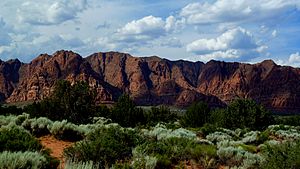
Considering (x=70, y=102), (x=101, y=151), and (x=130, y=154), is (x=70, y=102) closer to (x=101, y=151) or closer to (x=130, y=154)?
(x=130, y=154)

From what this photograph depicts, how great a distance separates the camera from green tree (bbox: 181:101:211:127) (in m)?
56.2

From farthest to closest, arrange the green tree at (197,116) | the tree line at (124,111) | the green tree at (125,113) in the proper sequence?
1. the green tree at (197,116)
2. the green tree at (125,113)
3. the tree line at (124,111)

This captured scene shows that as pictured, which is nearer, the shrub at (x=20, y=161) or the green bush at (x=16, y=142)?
the shrub at (x=20, y=161)

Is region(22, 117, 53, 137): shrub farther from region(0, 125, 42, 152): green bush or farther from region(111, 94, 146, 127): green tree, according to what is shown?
region(111, 94, 146, 127): green tree

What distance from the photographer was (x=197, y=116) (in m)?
57.2

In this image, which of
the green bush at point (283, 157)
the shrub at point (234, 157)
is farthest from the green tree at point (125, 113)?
the green bush at point (283, 157)

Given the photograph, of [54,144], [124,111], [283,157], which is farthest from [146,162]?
[124,111]

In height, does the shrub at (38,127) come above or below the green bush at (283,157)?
below

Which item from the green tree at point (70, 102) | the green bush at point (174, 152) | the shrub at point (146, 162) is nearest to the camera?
the shrub at point (146, 162)

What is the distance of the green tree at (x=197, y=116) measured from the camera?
56.2 m

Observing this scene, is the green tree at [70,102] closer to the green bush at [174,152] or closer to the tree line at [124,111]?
the tree line at [124,111]

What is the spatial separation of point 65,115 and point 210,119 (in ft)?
84.9

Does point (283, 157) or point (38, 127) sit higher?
point (283, 157)

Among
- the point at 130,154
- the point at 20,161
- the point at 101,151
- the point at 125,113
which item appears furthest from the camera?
the point at 125,113
